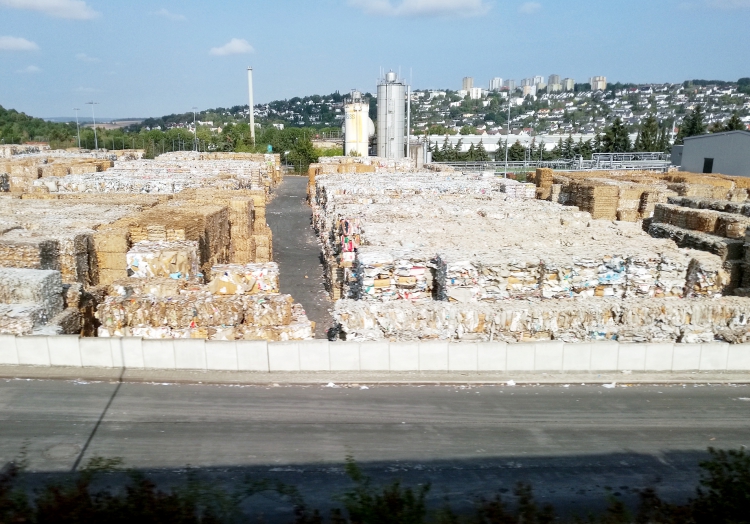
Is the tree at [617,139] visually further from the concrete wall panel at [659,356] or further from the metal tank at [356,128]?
the concrete wall panel at [659,356]

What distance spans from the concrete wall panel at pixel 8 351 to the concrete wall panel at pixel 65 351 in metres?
0.55

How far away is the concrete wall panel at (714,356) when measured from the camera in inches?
368

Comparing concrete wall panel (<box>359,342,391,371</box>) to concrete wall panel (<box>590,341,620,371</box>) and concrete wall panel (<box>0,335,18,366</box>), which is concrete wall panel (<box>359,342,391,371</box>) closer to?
concrete wall panel (<box>590,341,620,371</box>)

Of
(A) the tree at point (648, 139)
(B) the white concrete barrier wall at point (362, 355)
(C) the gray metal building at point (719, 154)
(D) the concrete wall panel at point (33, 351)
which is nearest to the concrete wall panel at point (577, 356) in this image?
(B) the white concrete barrier wall at point (362, 355)

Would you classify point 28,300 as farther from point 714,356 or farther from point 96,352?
point 714,356

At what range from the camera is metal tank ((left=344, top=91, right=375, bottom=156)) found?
195ft

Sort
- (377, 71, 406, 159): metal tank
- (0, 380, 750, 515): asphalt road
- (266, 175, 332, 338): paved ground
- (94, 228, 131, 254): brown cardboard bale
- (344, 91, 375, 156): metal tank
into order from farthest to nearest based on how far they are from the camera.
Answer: (344, 91, 375, 156): metal tank
(377, 71, 406, 159): metal tank
(266, 175, 332, 338): paved ground
(94, 228, 131, 254): brown cardboard bale
(0, 380, 750, 515): asphalt road

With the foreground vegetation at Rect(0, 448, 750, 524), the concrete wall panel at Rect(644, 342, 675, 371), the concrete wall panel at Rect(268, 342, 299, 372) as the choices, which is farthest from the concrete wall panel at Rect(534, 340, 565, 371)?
the foreground vegetation at Rect(0, 448, 750, 524)

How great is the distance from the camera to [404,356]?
927cm

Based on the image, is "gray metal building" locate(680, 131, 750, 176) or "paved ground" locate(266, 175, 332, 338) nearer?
"paved ground" locate(266, 175, 332, 338)

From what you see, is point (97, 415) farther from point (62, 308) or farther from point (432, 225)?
point (432, 225)

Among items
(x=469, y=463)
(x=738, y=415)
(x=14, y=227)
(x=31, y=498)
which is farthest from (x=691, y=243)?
(x=14, y=227)

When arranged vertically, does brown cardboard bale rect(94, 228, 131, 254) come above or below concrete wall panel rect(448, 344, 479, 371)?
above

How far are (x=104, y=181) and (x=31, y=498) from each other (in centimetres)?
2512
